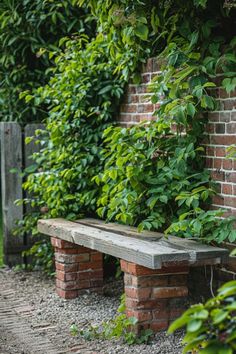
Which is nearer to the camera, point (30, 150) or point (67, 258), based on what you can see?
point (67, 258)

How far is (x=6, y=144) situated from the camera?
744cm

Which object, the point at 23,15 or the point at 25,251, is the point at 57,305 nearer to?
the point at 25,251

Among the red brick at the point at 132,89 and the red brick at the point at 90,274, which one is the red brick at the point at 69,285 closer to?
the red brick at the point at 90,274

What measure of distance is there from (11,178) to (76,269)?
171 cm

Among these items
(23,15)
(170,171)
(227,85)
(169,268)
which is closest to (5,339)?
(169,268)

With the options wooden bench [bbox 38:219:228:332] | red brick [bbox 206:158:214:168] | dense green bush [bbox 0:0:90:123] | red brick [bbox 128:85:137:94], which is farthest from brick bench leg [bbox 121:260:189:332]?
dense green bush [bbox 0:0:90:123]

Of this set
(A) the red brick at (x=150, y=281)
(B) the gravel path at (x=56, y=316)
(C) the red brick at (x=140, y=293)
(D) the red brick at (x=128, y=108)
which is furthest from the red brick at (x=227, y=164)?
(D) the red brick at (x=128, y=108)

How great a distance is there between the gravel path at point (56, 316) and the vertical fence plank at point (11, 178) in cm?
42

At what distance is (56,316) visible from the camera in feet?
18.7

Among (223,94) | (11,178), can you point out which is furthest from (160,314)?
(11,178)

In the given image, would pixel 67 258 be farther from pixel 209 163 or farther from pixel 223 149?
pixel 223 149

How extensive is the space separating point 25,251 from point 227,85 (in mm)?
3632

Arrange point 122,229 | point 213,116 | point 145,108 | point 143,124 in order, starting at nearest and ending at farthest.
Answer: point 213,116 → point 122,229 → point 143,124 → point 145,108

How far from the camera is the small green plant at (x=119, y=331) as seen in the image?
4.80 metres
